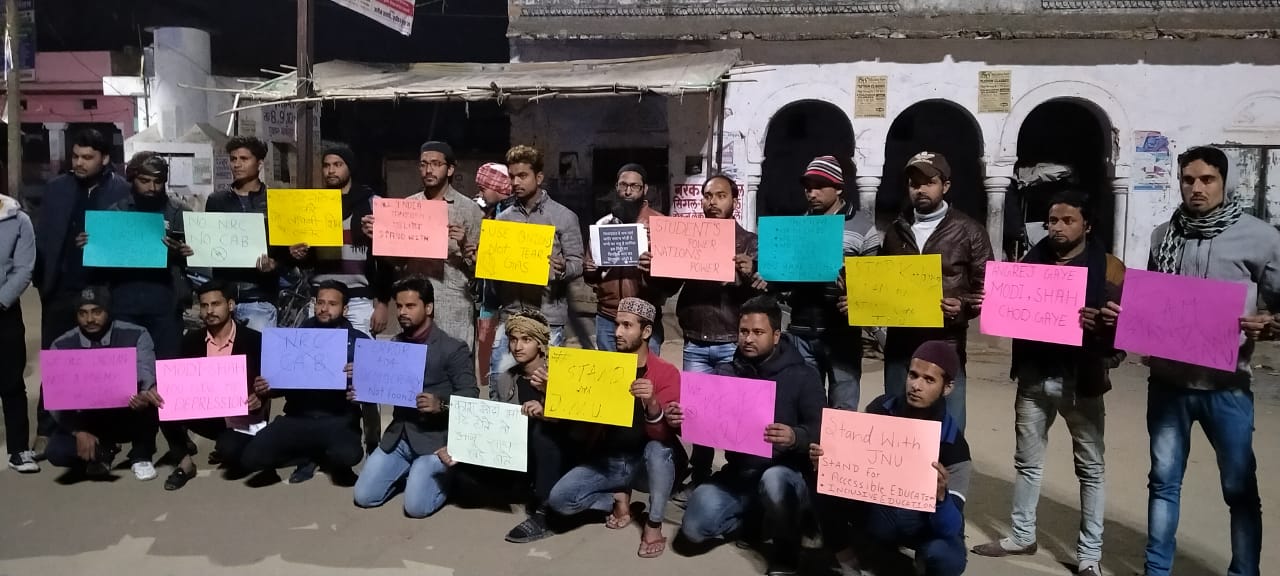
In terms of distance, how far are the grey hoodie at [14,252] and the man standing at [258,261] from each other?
84 centimetres

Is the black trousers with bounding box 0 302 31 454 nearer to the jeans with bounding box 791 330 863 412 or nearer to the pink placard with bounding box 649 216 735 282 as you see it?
the pink placard with bounding box 649 216 735 282

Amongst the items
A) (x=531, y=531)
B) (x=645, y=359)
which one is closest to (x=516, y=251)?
(x=645, y=359)

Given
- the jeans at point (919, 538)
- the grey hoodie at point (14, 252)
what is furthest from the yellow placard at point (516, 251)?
the grey hoodie at point (14, 252)

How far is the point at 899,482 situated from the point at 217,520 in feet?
9.61

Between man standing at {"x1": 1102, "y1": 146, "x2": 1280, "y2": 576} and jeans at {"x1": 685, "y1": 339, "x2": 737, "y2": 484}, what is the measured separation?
1.57 meters

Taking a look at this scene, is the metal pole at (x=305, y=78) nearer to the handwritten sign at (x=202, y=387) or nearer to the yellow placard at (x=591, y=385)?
the handwritten sign at (x=202, y=387)

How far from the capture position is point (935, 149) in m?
12.9

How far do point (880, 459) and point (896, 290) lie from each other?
0.71 metres

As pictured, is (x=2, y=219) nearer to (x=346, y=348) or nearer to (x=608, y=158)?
(x=346, y=348)

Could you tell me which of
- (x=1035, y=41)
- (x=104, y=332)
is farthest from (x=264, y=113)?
(x=1035, y=41)

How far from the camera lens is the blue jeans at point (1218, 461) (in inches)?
105

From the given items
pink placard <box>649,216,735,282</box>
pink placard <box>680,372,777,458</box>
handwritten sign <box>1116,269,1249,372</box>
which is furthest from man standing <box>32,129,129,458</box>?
handwritten sign <box>1116,269,1249,372</box>

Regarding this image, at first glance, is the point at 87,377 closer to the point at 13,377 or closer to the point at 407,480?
the point at 13,377

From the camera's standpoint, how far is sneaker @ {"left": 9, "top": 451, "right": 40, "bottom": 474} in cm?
415
